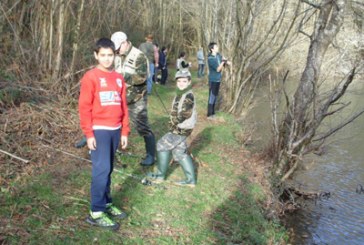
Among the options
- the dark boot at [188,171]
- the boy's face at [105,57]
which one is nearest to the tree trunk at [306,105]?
the dark boot at [188,171]

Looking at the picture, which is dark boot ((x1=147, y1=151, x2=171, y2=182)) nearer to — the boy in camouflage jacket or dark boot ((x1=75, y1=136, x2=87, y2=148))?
the boy in camouflage jacket

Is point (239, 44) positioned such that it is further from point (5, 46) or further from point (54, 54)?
point (5, 46)

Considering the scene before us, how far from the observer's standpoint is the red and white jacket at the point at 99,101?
3.96 metres

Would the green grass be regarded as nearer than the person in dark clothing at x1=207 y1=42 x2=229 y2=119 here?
Yes

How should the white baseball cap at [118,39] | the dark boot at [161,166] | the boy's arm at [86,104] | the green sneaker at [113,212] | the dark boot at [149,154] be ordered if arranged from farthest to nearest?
the dark boot at [149,154], the dark boot at [161,166], the white baseball cap at [118,39], the green sneaker at [113,212], the boy's arm at [86,104]

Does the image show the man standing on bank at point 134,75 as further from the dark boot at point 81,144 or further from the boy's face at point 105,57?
the boy's face at point 105,57

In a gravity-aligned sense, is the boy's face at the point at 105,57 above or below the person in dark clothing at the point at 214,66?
above

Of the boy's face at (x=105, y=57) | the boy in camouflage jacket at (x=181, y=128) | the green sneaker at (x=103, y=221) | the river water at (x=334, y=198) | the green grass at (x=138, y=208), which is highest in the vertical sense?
the boy's face at (x=105, y=57)

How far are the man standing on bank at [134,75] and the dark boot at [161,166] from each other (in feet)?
1.98

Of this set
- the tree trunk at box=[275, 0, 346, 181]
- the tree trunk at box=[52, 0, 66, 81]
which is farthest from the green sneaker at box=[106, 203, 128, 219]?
the tree trunk at box=[52, 0, 66, 81]

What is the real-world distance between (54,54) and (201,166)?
13.1 ft

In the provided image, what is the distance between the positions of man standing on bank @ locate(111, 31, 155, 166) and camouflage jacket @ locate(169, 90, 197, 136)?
2.23 feet

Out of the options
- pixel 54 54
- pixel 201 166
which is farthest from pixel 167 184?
pixel 54 54

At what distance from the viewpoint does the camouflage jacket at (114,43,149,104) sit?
5719 mm
